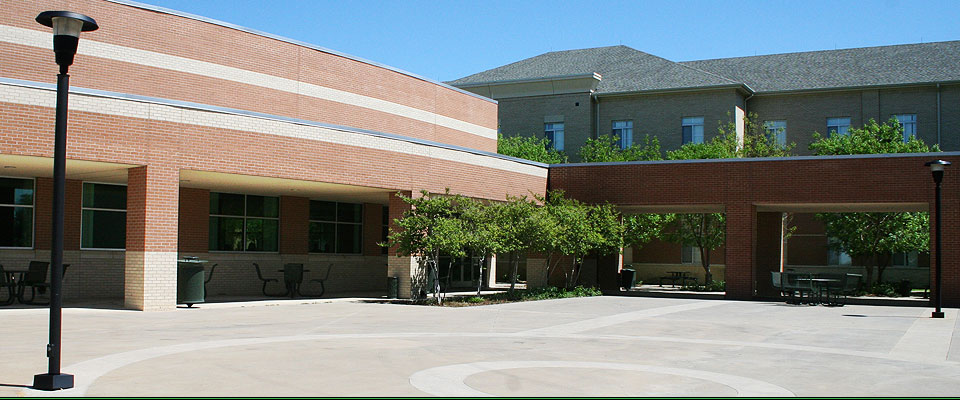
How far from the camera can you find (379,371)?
10.5 meters

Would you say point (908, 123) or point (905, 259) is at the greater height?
point (908, 123)

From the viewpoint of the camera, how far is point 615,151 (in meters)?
47.4

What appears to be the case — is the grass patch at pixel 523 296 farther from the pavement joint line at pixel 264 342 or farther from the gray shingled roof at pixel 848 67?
the gray shingled roof at pixel 848 67

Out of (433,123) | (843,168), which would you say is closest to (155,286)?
(433,123)

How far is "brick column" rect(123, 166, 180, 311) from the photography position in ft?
64.3

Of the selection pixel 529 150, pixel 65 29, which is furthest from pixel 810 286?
pixel 529 150

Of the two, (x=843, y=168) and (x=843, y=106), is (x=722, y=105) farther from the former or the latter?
(x=843, y=168)

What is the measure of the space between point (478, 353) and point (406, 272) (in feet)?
44.6

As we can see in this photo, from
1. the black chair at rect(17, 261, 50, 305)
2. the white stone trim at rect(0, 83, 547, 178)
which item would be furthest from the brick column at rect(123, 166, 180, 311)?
the black chair at rect(17, 261, 50, 305)

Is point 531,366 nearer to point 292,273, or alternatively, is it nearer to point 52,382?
point 52,382

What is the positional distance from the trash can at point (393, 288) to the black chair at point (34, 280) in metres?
9.16

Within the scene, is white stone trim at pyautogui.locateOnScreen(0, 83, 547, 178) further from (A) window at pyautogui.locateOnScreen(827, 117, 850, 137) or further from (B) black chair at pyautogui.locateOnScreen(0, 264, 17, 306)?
(A) window at pyautogui.locateOnScreen(827, 117, 850, 137)

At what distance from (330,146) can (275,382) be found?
47.6 ft

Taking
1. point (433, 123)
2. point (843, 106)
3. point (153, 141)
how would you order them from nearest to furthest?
point (153, 141) → point (433, 123) → point (843, 106)
